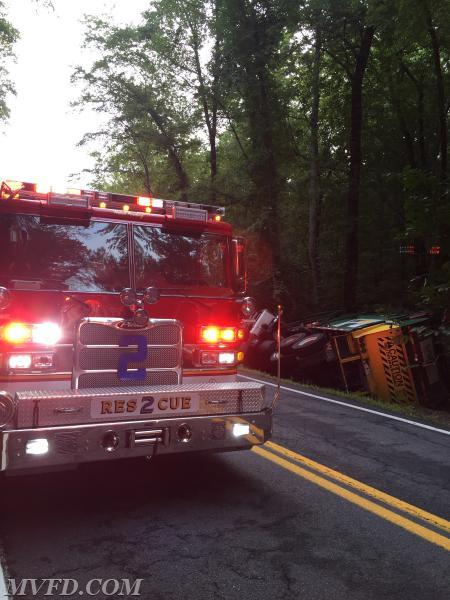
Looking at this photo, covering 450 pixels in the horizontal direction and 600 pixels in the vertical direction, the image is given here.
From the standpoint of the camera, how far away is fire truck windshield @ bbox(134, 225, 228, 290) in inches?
198

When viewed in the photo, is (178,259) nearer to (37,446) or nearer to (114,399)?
(114,399)

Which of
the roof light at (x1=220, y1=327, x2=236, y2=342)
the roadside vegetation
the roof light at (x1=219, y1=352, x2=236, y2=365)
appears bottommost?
the roadside vegetation

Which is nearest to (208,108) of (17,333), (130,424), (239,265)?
(239,265)

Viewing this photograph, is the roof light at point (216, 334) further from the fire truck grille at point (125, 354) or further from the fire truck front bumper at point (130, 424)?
the fire truck front bumper at point (130, 424)

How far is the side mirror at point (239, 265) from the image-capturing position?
5625 millimetres

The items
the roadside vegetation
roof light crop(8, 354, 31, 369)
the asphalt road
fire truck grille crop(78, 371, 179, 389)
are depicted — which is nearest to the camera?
the asphalt road

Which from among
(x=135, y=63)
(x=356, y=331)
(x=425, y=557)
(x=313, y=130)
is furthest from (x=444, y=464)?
(x=135, y=63)

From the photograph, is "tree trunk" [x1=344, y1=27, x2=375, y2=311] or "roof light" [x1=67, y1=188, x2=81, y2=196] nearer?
"roof light" [x1=67, y1=188, x2=81, y2=196]

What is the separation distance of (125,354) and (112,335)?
0.19 m

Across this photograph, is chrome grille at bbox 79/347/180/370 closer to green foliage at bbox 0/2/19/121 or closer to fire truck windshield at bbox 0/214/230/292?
fire truck windshield at bbox 0/214/230/292

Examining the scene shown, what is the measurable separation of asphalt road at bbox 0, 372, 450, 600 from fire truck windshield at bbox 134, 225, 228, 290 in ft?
6.17

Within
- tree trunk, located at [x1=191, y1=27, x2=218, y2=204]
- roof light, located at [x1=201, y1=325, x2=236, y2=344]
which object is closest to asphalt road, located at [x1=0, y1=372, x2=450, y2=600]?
roof light, located at [x1=201, y1=325, x2=236, y2=344]

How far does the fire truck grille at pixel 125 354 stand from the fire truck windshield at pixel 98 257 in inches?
18.3

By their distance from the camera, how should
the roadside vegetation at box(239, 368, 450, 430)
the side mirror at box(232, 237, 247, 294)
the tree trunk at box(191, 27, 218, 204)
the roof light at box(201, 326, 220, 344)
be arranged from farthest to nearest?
1. the tree trunk at box(191, 27, 218, 204)
2. the roadside vegetation at box(239, 368, 450, 430)
3. the side mirror at box(232, 237, 247, 294)
4. the roof light at box(201, 326, 220, 344)
